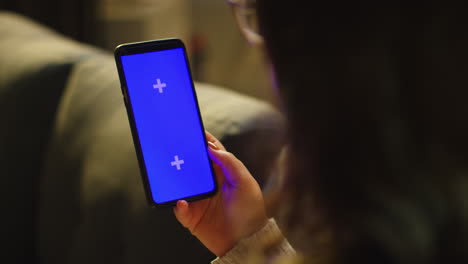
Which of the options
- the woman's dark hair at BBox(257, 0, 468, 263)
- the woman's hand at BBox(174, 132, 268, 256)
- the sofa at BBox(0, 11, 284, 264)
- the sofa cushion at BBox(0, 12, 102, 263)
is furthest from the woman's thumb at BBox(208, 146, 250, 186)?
the sofa cushion at BBox(0, 12, 102, 263)

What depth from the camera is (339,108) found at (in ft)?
1.40

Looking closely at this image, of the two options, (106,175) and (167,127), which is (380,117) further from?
(106,175)

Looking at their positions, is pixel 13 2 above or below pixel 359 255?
below

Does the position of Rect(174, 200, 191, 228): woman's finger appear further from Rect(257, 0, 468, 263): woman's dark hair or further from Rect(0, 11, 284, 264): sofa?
Rect(257, 0, 468, 263): woman's dark hair

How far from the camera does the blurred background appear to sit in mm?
2547

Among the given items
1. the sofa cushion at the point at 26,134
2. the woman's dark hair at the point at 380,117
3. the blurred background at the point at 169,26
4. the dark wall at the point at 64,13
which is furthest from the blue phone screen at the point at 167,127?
the dark wall at the point at 64,13

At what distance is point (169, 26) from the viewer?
3.00 metres

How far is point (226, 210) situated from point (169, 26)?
2317mm

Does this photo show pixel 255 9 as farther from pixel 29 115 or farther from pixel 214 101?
pixel 29 115

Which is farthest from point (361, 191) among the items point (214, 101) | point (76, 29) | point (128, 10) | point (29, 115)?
point (128, 10)

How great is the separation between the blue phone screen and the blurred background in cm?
170

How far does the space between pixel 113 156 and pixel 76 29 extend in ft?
5.42

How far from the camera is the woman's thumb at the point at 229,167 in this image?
0.76m

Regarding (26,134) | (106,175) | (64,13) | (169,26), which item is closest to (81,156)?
(106,175)
